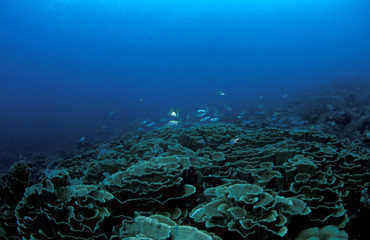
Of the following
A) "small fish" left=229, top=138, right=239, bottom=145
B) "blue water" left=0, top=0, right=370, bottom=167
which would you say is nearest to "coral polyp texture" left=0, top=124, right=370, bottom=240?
"small fish" left=229, top=138, right=239, bottom=145

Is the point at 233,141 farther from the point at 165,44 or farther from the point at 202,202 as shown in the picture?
the point at 165,44

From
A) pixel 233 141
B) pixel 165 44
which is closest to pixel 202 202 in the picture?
pixel 233 141

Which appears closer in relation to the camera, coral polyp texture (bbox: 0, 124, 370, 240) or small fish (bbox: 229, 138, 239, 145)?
coral polyp texture (bbox: 0, 124, 370, 240)

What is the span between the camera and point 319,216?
8.73ft

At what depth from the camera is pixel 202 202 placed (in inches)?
130

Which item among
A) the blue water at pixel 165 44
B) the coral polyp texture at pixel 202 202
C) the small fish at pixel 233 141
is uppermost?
the blue water at pixel 165 44

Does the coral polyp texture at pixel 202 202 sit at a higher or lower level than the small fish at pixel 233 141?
higher

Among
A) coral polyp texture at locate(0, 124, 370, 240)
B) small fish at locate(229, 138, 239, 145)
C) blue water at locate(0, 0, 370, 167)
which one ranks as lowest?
small fish at locate(229, 138, 239, 145)

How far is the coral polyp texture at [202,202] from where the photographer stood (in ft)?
7.25

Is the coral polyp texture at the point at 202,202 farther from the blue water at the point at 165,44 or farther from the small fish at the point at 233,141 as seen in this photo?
the blue water at the point at 165,44

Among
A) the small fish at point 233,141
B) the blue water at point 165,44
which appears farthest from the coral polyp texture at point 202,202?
the blue water at point 165,44

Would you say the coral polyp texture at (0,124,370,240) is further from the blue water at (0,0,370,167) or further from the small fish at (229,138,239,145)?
the blue water at (0,0,370,167)

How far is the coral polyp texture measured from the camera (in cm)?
221

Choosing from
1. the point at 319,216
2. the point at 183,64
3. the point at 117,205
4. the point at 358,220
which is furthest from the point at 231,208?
the point at 183,64
